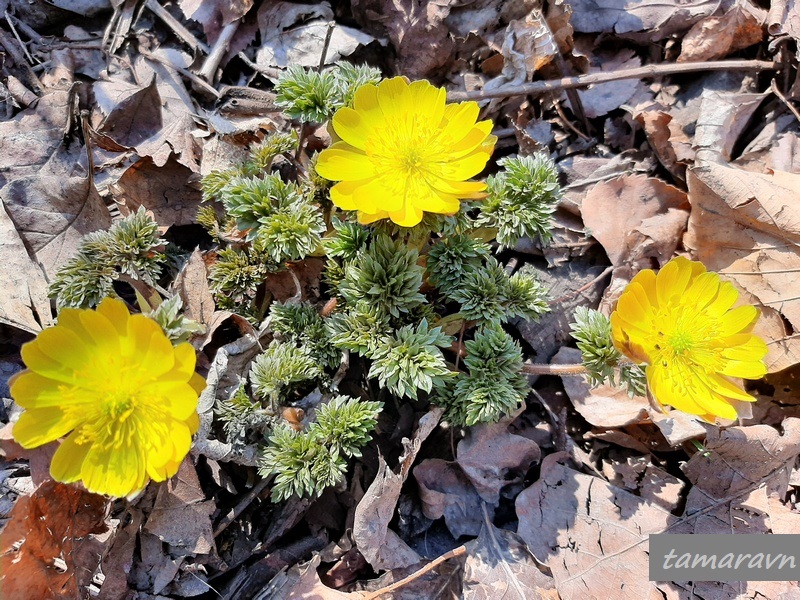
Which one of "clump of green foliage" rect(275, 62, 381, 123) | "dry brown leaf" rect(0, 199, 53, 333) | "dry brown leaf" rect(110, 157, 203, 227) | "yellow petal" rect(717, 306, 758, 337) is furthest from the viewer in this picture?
"dry brown leaf" rect(110, 157, 203, 227)

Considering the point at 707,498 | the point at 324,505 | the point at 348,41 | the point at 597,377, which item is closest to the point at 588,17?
the point at 348,41

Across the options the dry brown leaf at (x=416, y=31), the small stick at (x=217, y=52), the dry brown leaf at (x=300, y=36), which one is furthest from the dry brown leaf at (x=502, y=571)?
the small stick at (x=217, y=52)

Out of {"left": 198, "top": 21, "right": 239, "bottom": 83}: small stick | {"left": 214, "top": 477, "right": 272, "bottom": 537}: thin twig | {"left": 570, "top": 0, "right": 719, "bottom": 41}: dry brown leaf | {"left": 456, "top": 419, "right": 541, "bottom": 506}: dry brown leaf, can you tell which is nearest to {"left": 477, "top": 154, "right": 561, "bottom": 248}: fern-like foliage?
{"left": 456, "top": 419, "right": 541, "bottom": 506}: dry brown leaf

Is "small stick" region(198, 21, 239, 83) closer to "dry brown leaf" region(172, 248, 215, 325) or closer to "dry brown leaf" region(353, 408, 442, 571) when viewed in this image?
"dry brown leaf" region(172, 248, 215, 325)

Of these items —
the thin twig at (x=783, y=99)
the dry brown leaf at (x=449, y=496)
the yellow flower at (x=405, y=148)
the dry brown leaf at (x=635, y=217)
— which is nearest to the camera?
the yellow flower at (x=405, y=148)

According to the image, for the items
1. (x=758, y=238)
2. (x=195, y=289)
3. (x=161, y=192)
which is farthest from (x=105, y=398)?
(x=758, y=238)

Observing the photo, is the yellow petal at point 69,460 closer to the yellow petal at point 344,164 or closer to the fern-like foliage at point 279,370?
the fern-like foliage at point 279,370
